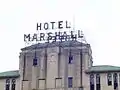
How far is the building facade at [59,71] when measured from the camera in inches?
2122

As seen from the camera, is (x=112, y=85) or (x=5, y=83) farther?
(x=5, y=83)

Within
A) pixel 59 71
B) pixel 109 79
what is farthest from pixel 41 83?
pixel 109 79

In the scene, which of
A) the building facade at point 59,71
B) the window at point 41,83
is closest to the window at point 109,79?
the building facade at point 59,71

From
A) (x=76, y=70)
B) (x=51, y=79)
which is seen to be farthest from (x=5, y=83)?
(x=76, y=70)

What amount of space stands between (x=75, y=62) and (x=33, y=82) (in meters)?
6.81

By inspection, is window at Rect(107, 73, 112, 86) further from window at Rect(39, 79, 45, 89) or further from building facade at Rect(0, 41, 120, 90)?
window at Rect(39, 79, 45, 89)

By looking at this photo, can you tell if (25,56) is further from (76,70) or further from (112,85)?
(112,85)

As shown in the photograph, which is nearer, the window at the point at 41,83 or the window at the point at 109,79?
the window at the point at 109,79

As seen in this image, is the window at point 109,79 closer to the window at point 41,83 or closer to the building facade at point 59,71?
the building facade at point 59,71

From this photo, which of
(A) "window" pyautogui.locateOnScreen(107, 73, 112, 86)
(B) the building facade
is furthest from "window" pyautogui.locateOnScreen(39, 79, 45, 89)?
(A) "window" pyautogui.locateOnScreen(107, 73, 112, 86)

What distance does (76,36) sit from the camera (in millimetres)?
56031

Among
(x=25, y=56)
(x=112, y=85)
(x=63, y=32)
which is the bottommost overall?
(x=112, y=85)

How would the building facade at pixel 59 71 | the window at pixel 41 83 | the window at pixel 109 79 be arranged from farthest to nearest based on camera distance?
the window at pixel 41 83 → the building facade at pixel 59 71 → the window at pixel 109 79

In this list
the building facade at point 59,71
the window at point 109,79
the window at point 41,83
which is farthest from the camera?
the window at point 41,83
